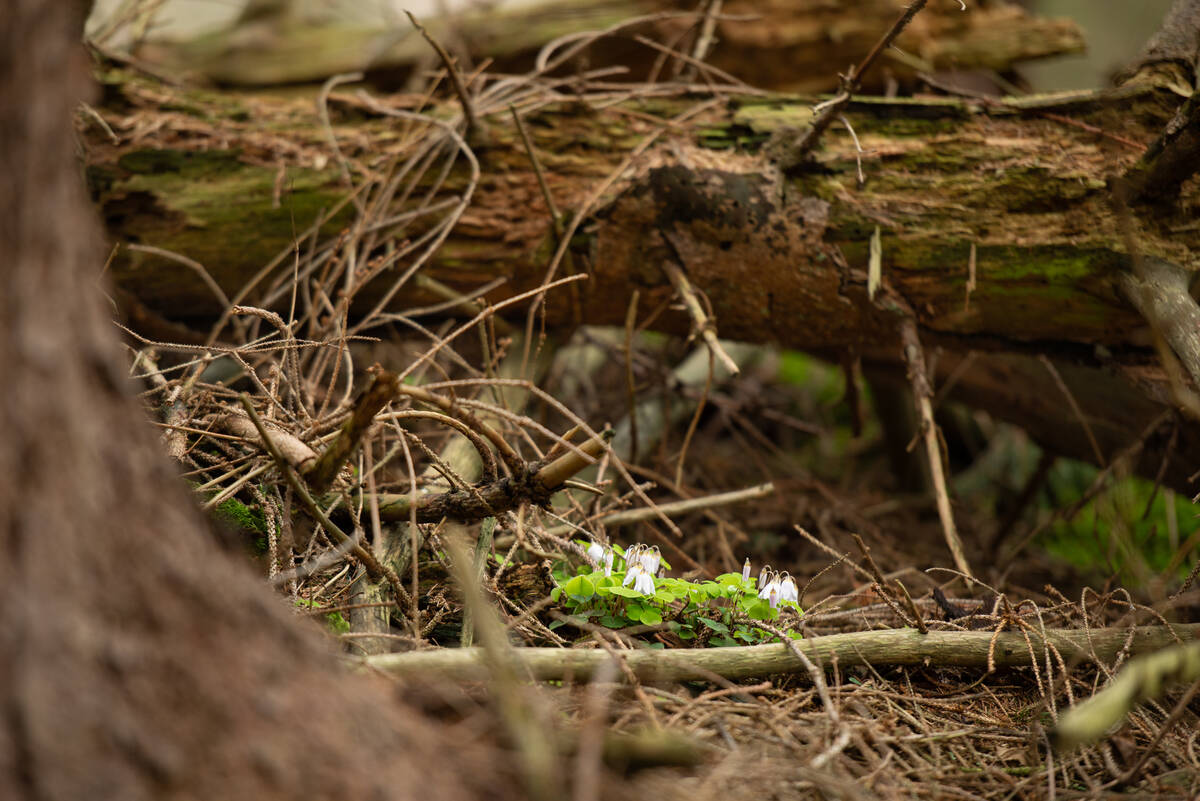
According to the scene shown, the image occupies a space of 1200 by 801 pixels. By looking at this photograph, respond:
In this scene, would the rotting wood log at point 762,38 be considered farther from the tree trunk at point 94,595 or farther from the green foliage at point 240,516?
the tree trunk at point 94,595

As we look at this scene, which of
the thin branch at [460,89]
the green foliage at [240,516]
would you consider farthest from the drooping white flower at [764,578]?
the thin branch at [460,89]

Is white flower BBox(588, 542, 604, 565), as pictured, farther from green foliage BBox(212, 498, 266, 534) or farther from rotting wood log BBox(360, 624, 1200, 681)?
green foliage BBox(212, 498, 266, 534)

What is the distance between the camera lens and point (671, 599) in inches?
68.0

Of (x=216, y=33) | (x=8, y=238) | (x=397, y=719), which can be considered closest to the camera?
(x=8, y=238)

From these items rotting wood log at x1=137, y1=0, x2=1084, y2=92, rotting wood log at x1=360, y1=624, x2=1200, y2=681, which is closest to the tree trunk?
rotting wood log at x1=360, y1=624, x2=1200, y2=681

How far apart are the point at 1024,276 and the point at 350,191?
217 cm

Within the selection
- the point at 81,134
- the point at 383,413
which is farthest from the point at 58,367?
the point at 81,134

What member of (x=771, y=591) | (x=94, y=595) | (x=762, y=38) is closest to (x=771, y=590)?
(x=771, y=591)

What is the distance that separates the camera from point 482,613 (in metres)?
0.99

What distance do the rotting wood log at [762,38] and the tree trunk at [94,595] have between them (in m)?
3.34

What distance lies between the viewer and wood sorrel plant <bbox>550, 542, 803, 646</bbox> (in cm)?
177

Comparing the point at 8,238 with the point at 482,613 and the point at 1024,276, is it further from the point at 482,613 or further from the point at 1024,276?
the point at 1024,276

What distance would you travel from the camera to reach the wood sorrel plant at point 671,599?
1768 millimetres

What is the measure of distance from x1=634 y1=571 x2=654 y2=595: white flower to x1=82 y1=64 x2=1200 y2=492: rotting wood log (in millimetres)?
1180
